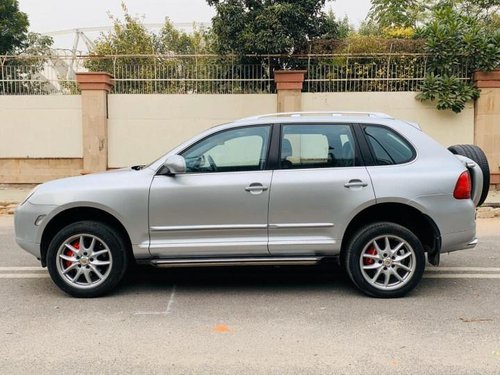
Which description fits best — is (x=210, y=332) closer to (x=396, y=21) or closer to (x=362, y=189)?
(x=362, y=189)

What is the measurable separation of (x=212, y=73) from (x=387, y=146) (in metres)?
8.47

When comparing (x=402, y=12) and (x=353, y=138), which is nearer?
(x=353, y=138)

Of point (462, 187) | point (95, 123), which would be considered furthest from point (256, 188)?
point (95, 123)

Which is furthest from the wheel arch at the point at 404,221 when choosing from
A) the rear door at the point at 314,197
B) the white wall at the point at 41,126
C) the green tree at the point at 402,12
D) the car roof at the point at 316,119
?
the green tree at the point at 402,12

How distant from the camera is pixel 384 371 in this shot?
3547mm

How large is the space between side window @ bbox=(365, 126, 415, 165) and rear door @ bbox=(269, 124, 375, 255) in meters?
0.20

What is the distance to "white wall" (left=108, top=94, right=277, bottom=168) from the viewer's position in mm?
12867

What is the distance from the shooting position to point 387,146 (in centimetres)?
514

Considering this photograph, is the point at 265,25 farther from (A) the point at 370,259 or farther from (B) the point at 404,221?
(A) the point at 370,259

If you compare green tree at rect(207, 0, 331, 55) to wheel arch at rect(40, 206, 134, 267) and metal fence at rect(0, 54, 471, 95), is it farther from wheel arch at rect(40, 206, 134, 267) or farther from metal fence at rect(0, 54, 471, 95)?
wheel arch at rect(40, 206, 134, 267)

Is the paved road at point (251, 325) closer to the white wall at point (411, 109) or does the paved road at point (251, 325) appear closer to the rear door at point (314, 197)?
the rear door at point (314, 197)

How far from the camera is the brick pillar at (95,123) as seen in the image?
12742mm

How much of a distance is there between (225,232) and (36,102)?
9755mm

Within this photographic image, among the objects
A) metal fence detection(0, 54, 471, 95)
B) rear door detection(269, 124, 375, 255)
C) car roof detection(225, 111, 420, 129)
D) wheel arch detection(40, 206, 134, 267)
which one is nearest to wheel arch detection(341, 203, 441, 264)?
rear door detection(269, 124, 375, 255)
